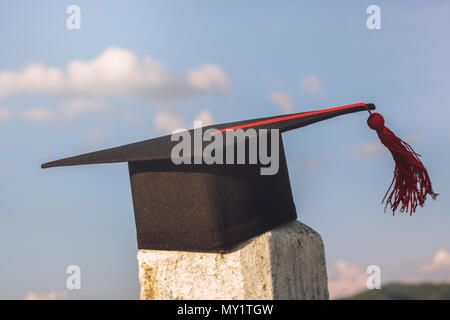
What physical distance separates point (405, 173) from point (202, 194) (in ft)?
3.00

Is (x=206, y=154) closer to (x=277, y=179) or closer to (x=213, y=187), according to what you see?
(x=213, y=187)

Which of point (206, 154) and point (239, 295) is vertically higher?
point (206, 154)

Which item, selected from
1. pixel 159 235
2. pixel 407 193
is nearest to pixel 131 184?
pixel 159 235

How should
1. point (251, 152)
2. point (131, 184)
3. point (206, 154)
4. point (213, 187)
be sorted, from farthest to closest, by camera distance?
point (131, 184), point (251, 152), point (213, 187), point (206, 154)

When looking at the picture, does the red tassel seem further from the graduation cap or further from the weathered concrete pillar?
the weathered concrete pillar

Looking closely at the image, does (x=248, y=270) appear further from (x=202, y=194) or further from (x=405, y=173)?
(x=405, y=173)

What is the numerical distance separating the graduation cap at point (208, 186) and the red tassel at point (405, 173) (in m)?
0.02

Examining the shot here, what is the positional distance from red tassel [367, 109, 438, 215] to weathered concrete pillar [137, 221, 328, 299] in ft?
1.33

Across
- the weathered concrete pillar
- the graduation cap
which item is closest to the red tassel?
the graduation cap

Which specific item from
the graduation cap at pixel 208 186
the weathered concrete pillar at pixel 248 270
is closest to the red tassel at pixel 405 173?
the graduation cap at pixel 208 186

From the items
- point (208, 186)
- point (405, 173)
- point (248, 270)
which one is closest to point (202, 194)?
point (208, 186)

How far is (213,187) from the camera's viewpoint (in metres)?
1.74

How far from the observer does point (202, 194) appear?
1750 millimetres
